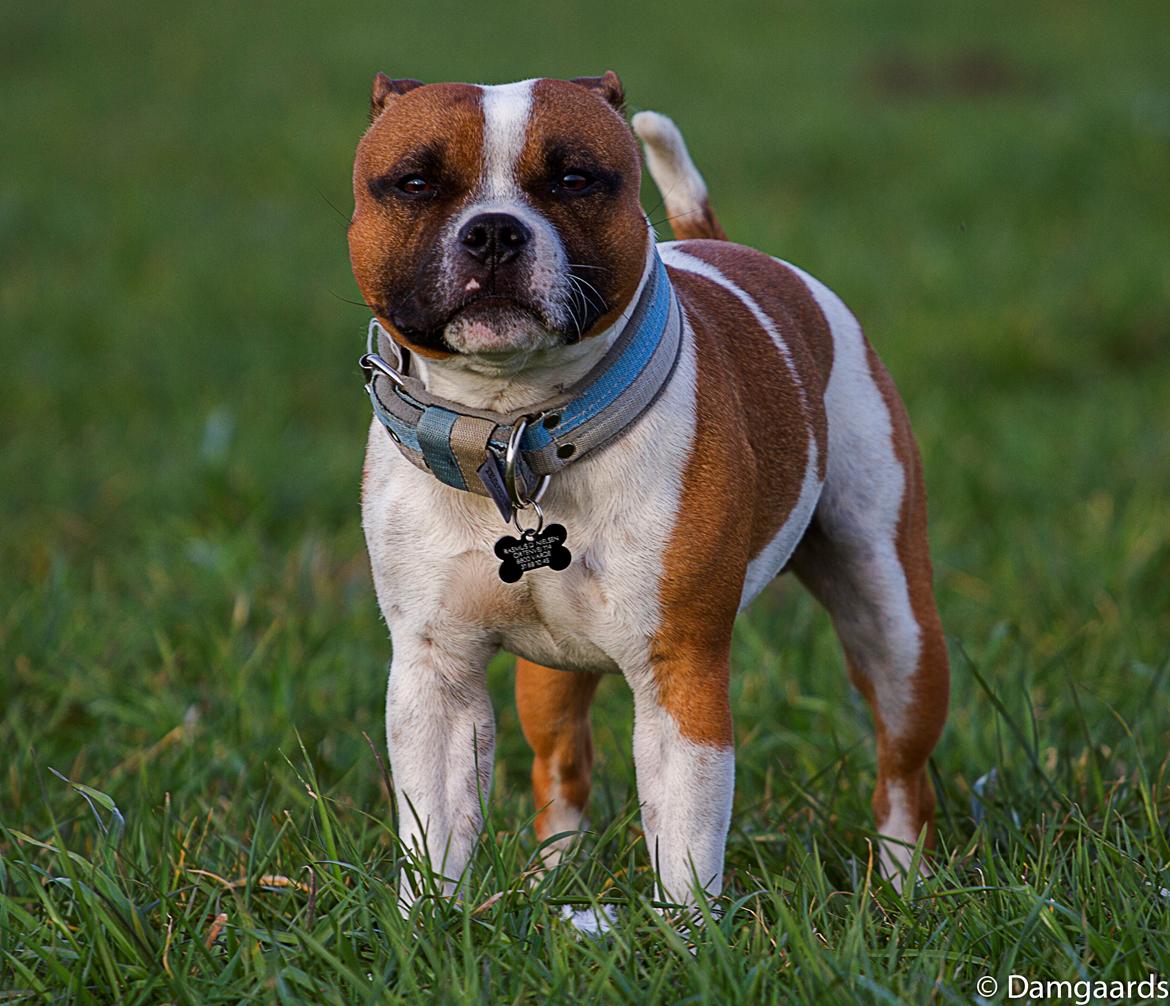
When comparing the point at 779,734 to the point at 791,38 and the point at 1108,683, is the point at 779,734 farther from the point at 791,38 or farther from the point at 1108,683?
the point at 791,38

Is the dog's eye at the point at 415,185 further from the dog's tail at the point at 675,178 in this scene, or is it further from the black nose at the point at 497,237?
the dog's tail at the point at 675,178

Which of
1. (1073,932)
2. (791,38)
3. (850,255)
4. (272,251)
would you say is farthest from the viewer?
(791,38)

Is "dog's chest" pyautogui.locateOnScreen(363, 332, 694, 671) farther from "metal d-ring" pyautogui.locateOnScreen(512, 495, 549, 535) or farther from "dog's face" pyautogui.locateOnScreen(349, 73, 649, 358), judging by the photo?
"dog's face" pyautogui.locateOnScreen(349, 73, 649, 358)

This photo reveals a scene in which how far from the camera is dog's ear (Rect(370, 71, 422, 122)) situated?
273cm

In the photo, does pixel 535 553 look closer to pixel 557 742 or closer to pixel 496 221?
pixel 496 221

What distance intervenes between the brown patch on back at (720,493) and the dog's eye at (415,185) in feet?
1.94

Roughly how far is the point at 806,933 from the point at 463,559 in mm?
834

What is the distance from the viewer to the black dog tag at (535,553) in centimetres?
264

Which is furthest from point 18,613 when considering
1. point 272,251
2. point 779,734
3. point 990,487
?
point 272,251

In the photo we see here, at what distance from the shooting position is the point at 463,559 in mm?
2705

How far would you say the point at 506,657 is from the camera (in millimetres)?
4855

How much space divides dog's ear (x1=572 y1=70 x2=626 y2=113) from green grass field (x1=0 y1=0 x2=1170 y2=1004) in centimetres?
130

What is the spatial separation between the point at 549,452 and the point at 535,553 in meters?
0.17

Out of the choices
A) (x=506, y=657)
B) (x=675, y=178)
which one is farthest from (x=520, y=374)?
(x=506, y=657)
